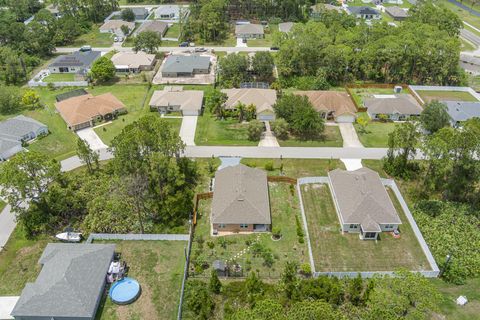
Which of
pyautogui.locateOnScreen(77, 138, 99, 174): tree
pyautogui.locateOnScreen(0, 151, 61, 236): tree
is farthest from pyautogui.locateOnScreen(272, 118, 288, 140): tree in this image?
pyautogui.locateOnScreen(0, 151, 61, 236): tree

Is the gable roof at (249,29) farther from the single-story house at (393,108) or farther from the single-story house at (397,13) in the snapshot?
the single-story house at (393,108)

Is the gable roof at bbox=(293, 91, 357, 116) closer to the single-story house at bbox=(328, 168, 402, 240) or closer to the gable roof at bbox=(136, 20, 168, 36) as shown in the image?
the single-story house at bbox=(328, 168, 402, 240)

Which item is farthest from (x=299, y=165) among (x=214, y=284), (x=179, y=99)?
(x=179, y=99)

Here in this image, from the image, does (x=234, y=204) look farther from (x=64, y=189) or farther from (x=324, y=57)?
(x=324, y=57)

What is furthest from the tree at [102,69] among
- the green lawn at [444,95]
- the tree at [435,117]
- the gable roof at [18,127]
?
the green lawn at [444,95]

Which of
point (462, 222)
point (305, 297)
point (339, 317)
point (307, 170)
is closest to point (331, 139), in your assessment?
point (307, 170)
